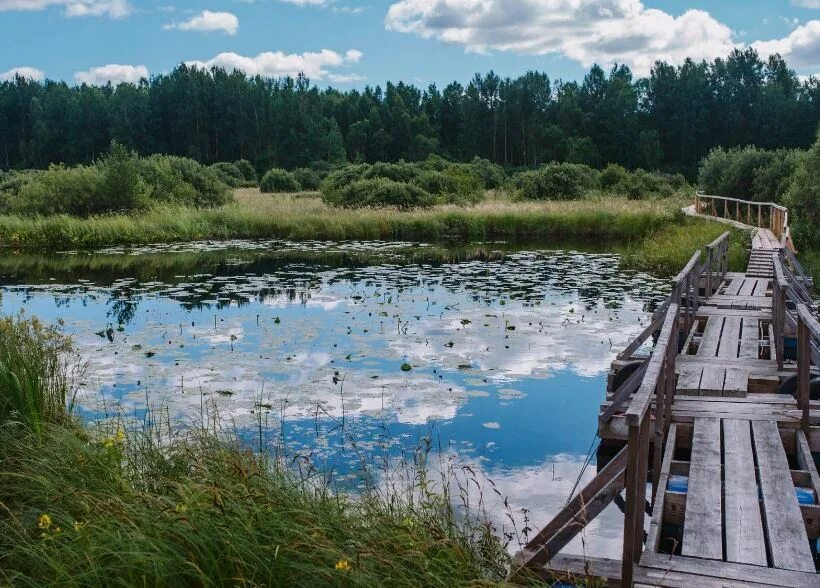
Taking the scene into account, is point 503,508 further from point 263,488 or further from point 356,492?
point 263,488

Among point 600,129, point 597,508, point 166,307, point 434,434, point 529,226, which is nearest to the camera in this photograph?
point 597,508

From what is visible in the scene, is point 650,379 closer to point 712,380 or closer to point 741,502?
point 741,502

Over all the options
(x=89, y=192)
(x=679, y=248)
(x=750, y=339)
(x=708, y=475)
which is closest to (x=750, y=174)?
(x=679, y=248)

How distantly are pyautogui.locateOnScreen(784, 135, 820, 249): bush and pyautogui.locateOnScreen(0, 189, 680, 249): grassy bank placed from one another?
7.06 m

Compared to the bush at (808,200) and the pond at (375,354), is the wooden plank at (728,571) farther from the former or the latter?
the bush at (808,200)

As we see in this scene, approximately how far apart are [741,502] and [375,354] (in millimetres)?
7244

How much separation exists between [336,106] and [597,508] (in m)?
109

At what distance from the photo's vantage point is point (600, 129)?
91.1m

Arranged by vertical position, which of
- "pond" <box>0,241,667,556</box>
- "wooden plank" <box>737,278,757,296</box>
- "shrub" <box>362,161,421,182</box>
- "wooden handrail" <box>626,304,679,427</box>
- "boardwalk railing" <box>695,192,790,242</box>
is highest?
"shrub" <box>362,161,421,182</box>

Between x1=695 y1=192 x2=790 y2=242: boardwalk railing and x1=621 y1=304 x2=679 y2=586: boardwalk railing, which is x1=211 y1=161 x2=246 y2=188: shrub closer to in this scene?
x1=695 y1=192 x2=790 y2=242: boardwalk railing

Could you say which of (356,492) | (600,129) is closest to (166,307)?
(356,492)

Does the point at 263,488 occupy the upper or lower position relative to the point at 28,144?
lower

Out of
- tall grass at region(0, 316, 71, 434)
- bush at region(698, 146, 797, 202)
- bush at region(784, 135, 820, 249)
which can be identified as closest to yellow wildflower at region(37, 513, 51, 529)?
tall grass at region(0, 316, 71, 434)

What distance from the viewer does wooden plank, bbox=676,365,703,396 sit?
8.12 m
